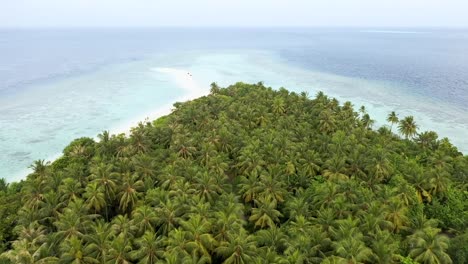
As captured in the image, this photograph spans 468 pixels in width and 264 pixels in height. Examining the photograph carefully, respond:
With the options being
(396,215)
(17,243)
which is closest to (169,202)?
(17,243)

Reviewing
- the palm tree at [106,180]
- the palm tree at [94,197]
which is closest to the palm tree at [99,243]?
the palm tree at [94,197]

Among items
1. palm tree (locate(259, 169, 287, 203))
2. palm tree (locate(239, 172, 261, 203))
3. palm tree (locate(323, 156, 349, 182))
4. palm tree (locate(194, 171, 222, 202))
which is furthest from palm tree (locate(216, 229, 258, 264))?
palm tree (locate(323, 156, 349, 182))

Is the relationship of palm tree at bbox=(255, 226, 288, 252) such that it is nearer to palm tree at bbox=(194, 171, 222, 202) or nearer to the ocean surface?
palm tree at bbox=(194, 171, 222, 202)

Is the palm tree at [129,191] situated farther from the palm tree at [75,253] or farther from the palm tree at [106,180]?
the palm tree at [75,253]

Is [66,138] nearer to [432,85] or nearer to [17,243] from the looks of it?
[17,243]

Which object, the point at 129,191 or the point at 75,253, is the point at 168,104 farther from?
the point at 75,253
